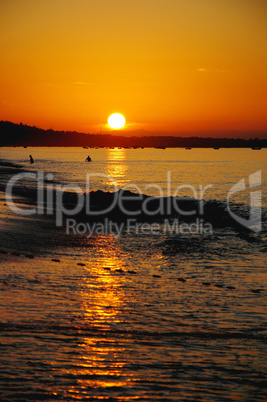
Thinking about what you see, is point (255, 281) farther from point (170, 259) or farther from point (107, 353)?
point (107, 353)

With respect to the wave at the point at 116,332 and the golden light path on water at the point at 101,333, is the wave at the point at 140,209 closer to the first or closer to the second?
the golden light path on water at the point at 101,333

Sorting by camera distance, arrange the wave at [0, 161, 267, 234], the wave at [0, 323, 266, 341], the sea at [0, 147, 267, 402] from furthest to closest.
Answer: the wave at [0, 161, 267, 234], the wave at [0, 323, 266, 341], the sea at [0, 147, 267, 402]

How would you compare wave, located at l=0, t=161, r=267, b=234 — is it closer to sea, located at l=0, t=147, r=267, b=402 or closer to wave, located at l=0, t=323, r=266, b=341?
sea, located at l=0, t=147, r=267, b=402

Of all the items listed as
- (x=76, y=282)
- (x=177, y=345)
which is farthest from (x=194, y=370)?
(x=76, y=282)

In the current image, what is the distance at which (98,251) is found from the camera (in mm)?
18891

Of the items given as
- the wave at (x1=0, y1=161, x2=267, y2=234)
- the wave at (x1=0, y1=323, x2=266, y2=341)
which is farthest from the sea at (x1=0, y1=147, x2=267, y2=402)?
the wave at (x1=0, y1=161, x2=267, y2=234)

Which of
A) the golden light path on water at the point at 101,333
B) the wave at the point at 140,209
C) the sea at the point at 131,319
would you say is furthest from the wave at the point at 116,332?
the wave at the point at 140,209

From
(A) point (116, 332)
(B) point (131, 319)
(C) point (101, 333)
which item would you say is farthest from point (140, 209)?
(C) point (101, 333)

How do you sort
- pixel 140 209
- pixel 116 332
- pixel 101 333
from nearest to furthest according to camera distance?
1. pixel 101 333
2. pixel 116 332
3. pixel 140 209

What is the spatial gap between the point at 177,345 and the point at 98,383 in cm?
209

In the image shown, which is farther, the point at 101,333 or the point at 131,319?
the point at 131,319

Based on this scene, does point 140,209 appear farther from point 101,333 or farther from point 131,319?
point 101,333

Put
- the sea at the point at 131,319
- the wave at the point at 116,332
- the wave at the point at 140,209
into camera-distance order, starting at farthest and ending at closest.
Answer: the wave at the point at 140,209
the wave at the point at 116,332
the sea at the point at 131,319

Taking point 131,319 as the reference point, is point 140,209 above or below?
above
